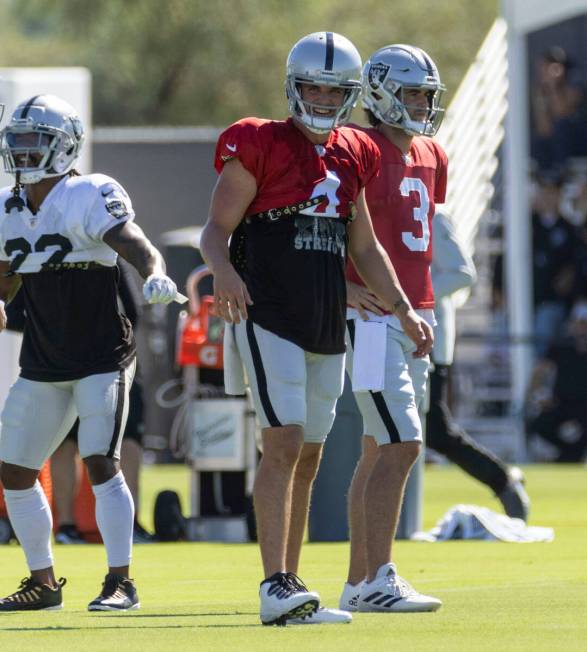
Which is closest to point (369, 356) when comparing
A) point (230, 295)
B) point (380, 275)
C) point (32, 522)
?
point (380, 275)

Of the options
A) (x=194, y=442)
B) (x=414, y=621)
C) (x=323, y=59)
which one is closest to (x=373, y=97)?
(x=323, y=59)

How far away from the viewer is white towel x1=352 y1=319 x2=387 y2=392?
7508 millimetres

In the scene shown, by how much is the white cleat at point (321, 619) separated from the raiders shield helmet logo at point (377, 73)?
206cm

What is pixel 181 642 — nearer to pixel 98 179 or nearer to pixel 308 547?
pixel 98 179

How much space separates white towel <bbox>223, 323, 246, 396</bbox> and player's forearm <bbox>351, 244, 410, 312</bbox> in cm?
54

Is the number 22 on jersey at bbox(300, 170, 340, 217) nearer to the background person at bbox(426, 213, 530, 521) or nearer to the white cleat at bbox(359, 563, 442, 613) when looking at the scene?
the white cleat at bbox(359, 563, 442, 613)

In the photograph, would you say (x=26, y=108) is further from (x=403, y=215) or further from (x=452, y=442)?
(x=452, y=442)

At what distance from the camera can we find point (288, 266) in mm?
7152

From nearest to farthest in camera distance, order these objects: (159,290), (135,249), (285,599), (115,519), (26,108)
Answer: (285,599) → (159,290) → (135,249) → (115,519) → (26,108)

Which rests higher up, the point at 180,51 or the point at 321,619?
the point at 180,51

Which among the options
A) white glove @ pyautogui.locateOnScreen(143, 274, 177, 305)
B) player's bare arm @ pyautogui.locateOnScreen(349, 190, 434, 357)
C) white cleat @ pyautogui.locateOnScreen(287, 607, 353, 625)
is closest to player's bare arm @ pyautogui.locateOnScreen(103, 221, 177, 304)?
white glove @ pyautogui.locateOnScreen(143, 274, 177, 305)

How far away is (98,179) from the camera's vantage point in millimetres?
7633

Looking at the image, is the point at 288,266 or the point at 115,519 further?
the point at 115,519

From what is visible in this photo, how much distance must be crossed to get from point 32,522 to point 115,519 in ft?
1.09
